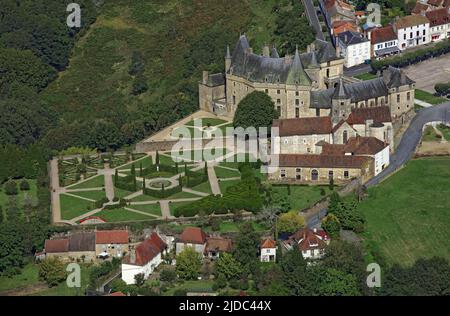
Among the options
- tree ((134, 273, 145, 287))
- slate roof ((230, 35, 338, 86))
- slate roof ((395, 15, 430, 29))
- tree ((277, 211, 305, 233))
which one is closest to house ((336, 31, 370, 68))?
slate roof ((395, 15, 430, 29))

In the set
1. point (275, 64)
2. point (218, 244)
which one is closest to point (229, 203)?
point (218, 244)

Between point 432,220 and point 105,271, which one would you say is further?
point 432,220

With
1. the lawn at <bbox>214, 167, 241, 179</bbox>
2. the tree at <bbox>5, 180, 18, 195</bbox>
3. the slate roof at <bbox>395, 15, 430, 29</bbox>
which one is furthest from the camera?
the slate roof at <bbox>395, 15, 430, 29</bbox>

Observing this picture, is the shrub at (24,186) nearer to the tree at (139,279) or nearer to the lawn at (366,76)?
the tree at (139,279)

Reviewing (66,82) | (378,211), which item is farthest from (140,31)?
(378,211)

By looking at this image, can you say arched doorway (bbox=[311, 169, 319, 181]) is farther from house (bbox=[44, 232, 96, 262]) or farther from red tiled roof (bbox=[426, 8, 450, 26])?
red tiled roof (bbox=[426, 8, 450, 26])

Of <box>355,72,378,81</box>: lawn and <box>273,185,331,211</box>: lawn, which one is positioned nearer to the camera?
<box>273,185,331,211</box>: lawn
